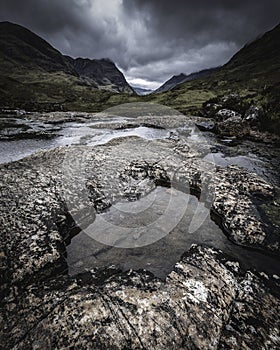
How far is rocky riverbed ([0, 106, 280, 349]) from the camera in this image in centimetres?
383

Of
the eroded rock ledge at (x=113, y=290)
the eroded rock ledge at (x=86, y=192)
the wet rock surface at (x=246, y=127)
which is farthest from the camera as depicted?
the wet rock surface at (x=246, y=127)

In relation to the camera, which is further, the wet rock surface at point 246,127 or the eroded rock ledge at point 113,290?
the wet rock surface at point 246,127

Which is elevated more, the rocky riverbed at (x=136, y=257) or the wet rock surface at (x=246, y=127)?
the wet rock surface at (x=246, y=127)

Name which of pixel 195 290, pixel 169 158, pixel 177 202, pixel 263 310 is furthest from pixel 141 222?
pixel 169 158

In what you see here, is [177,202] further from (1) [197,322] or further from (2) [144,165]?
(1) [197,322]

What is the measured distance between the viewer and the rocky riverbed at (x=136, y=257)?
383 cm

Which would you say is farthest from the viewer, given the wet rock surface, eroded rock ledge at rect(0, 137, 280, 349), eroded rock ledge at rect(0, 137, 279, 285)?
the wet rock surface

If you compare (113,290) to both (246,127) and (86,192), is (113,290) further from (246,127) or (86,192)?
(246,127)

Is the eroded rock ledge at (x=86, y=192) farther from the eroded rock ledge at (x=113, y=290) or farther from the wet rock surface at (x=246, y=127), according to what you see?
the wet rock surface at (x=246, y=127)

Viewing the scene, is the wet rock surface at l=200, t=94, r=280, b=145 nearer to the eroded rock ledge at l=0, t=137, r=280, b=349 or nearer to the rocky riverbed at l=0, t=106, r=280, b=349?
the rocky riverbed at l=0, t=106, r=280, b=349

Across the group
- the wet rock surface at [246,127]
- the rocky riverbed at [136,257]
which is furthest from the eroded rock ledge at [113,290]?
the wet rock surface at [246,127]

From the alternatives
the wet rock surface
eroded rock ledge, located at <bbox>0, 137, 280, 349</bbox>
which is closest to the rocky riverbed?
eroded rock ledge, located at <bbox>0, 137, 280, 349</bbox>

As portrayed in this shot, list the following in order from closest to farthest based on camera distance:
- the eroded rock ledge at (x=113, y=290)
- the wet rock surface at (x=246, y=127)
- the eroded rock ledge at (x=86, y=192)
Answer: the eroded rock ledge at (x=113, y=290) → the eroded rock ledge at (x=86, y=192) → the wet rock surface at (x=246, y=127)

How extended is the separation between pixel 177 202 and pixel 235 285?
4.17 meters
